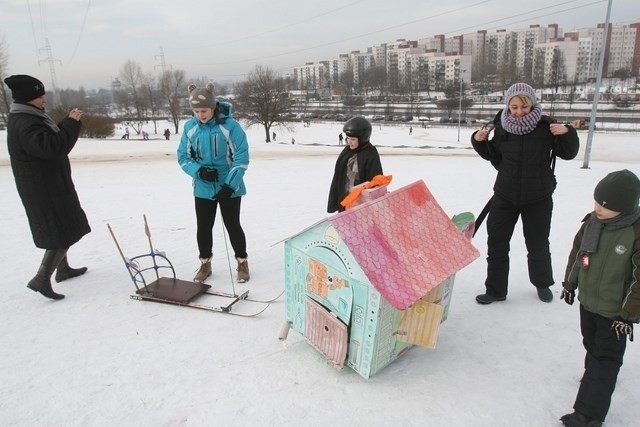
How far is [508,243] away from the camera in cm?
369

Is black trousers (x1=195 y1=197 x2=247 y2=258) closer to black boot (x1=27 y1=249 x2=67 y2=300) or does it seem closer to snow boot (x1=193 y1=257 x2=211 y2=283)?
snow boot (x1=193 y1=257 x2=211 y2=283)

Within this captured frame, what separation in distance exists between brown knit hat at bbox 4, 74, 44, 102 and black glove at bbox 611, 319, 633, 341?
4.38 m

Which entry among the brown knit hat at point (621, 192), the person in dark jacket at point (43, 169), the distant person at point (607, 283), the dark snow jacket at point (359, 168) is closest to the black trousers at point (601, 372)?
the distant person at point (607, 283)

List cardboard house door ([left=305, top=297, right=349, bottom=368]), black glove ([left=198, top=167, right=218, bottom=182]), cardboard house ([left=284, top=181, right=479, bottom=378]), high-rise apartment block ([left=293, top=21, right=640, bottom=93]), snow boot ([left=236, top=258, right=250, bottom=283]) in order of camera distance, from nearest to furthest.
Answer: cardboard house ([left=284, top=181, right=479, bottom=378])
cardboard house door ([left=305, top=297, right=349, bottom=368])
black glove ([left=198, top=167, right=218, bottom=182])
snow boot ([left=236, top=258, right=250, bottom=283])
high-rise apartment block ([left=293, top=21, right=640, bottom=93])

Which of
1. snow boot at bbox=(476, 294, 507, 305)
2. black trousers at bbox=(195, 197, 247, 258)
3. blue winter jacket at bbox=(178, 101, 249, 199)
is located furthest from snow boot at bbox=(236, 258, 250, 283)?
snow boot at bbox=(476, 294, 507, 305)

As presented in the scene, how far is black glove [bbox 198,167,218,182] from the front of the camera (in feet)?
12.8

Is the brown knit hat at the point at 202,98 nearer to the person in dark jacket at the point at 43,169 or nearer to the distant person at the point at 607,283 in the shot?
the person in dark jacket at the point at 43,169

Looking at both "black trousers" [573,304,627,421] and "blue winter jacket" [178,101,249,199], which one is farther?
"blue winter jacket" [178,101,249,199]

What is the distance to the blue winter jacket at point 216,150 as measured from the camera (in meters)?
3.96

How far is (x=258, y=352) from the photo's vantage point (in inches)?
117

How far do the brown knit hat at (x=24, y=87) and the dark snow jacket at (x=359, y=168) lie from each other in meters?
2.60

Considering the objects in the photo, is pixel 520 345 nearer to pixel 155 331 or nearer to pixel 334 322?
pixel 334 322

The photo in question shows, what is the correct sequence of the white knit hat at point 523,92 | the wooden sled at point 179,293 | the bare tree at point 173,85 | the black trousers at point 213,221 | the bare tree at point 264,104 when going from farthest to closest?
the bare tree at point 173,85, the bare tree at point 264,104, the black trousers at point 213,221, the wooden sled at point 179,293, the white knit hat at point 523,92

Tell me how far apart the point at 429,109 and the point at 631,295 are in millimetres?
76590
